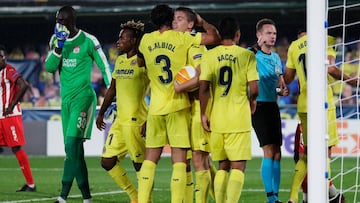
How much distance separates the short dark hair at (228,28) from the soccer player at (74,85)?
238 cm

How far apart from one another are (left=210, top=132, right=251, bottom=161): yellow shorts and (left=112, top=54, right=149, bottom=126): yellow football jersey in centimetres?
152

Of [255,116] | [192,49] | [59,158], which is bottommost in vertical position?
[59,158]

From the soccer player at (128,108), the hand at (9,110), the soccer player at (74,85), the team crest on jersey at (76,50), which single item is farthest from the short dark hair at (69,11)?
the hand at (9,110)

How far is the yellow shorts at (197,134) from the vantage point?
10141 millimetres

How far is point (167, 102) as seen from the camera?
9.91 metres

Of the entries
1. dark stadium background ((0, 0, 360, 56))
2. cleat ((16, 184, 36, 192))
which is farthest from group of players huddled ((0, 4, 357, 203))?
dark stadium background ((0, 0, 360, 56))

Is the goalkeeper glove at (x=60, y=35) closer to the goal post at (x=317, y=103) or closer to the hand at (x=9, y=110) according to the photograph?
the hand at (x=9, y=110)

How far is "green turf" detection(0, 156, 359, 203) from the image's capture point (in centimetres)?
1295

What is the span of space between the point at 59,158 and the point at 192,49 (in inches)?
479

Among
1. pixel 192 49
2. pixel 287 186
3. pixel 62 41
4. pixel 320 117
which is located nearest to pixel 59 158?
pixel 287 186

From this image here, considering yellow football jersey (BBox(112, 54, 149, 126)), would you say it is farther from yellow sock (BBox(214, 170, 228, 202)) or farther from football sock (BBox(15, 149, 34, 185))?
football sock (BBox(15, 149, 34, 185))

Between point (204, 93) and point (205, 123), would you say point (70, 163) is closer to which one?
point (205, 123)

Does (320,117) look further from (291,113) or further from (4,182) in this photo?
(291,113)

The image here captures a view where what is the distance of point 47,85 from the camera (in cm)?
2728
